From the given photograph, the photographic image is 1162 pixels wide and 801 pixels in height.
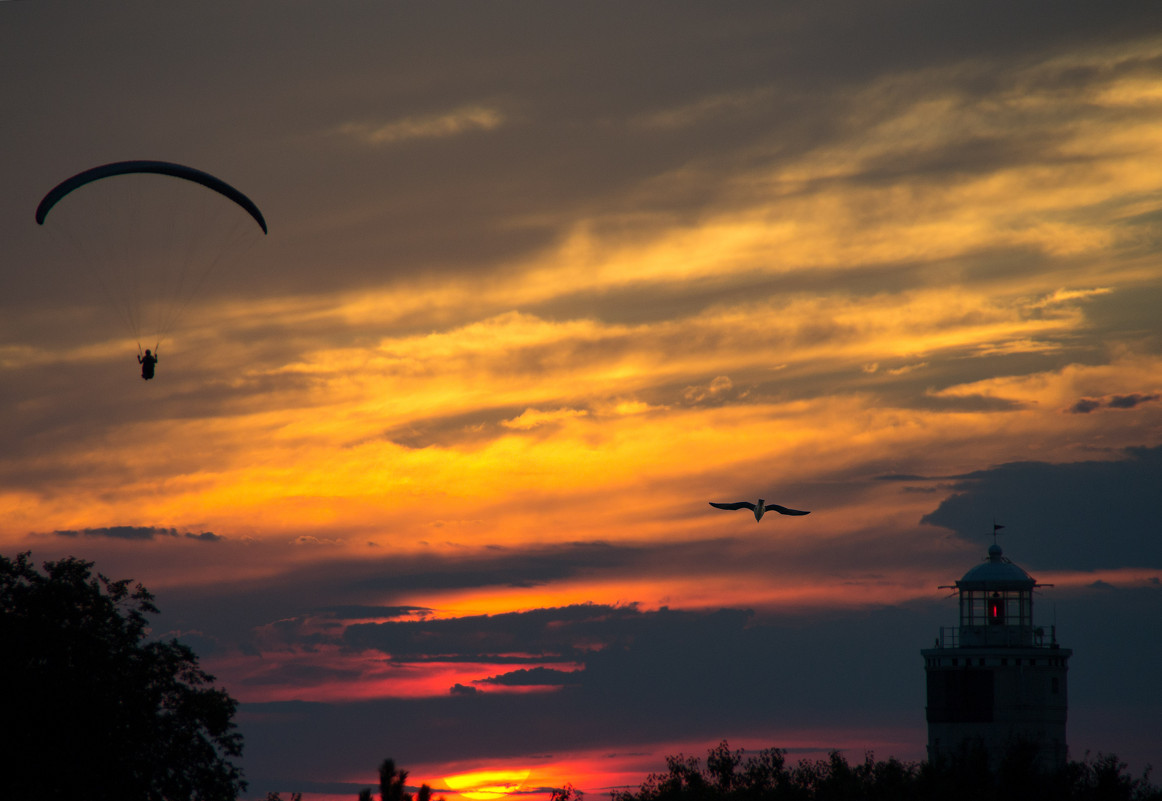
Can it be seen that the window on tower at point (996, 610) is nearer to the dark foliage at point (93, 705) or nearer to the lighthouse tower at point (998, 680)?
the lighthouse tower at point (998, 680)

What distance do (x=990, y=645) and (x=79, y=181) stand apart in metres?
57.1

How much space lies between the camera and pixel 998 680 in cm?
8712

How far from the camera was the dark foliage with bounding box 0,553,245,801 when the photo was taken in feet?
189

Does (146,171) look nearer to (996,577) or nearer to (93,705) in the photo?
(93,705)

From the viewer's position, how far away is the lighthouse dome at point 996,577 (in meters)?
89.8

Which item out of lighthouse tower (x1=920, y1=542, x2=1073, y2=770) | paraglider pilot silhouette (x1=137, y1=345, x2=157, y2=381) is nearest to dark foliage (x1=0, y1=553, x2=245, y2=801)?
paraglider pilot silhouette (x1=137, y1=345, x2=157, y2=381)

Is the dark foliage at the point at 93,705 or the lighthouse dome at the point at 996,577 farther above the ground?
the lighthouse dome at the point at 996,577

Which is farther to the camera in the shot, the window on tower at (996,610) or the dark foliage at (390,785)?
the window on tower at (996,610)

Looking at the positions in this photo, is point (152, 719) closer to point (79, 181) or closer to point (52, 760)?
point (52, 760)

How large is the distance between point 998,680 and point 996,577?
6430 millimetres

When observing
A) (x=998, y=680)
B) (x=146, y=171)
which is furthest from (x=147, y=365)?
(x=998, y=680)

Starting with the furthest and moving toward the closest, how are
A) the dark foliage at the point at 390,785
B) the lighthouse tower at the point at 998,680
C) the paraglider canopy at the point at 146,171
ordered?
the lighthouse tower at the point at 998,680, the paraglider canopy at the point at 146,171, the dark foliage at the point at 390,785

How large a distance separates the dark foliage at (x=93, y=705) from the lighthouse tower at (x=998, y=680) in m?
44.2

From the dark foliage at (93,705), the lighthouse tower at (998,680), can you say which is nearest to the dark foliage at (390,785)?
the dark foliage at (93,705)
